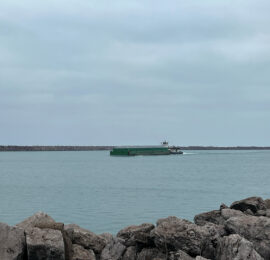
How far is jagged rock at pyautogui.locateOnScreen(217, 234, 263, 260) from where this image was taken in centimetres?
1043

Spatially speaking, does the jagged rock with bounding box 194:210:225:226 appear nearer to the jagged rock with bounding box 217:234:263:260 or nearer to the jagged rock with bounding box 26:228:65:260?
the jagged rock with bounding box 217:234:263:260

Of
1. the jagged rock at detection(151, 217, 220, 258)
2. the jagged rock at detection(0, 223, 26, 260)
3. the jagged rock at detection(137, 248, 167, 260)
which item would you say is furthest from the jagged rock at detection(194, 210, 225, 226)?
the jagged rock at detection(0, 223, 26, 260)

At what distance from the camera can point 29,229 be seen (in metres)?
10.9

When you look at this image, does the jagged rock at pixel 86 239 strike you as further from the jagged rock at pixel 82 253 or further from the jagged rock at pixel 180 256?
the jagged rock at pixel 180 256

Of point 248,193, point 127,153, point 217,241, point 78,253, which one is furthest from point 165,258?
point 127,153

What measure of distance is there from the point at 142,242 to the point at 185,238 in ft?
4.92

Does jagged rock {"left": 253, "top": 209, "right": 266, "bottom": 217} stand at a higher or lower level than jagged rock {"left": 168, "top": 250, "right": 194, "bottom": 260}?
higher

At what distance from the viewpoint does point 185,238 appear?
11188 millimetres

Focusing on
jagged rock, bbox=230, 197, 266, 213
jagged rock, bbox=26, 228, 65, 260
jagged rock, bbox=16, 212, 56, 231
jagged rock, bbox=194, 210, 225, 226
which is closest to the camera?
jagged rock, bbox=26, 228, 65, 260

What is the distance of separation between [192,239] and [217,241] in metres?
0.84

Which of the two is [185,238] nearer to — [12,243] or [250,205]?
[12,243]

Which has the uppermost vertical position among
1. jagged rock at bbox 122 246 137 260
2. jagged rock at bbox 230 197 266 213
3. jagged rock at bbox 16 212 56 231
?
jagged rock at bbox 16 212 56 231

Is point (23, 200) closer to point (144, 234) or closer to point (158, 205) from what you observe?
point (158, 205)

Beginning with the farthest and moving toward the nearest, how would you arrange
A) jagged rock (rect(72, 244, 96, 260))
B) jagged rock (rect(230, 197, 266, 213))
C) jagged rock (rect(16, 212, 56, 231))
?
1. jagged rock (rect(230, 197, 266, 213))
2. jagged rock (rect(16, 212, 56, 231))
3. jagged rock (rect(72, 244, 96, 260))
